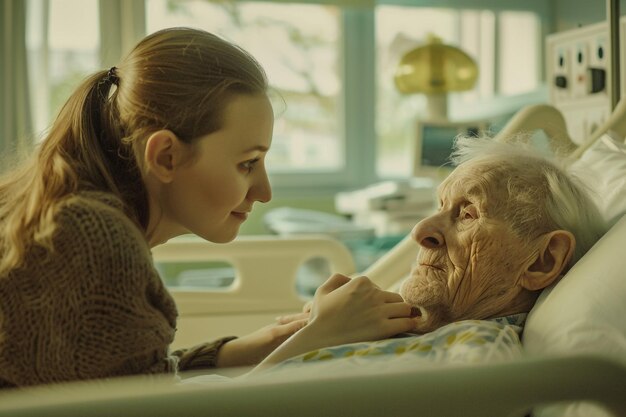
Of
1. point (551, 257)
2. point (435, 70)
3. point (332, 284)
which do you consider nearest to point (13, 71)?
point (435, 70)

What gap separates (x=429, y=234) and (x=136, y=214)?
0.48 meters

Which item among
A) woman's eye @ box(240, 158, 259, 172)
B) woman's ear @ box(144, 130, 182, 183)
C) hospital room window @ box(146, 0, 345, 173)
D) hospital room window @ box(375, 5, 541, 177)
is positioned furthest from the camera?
hospital room window @ box(375, 5, 541, 177)

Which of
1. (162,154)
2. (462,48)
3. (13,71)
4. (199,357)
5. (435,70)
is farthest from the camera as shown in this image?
(462,48)

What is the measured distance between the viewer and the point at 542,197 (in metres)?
1.21

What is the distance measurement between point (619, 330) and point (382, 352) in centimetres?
32

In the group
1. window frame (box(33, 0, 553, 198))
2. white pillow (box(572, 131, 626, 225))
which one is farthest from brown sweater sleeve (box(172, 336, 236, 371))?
window frame (box(33, 0, 553, 198))

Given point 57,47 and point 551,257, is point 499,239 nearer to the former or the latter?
point 551,257

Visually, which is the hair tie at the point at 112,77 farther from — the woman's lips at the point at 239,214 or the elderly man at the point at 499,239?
the elderly man at the point at 499,239

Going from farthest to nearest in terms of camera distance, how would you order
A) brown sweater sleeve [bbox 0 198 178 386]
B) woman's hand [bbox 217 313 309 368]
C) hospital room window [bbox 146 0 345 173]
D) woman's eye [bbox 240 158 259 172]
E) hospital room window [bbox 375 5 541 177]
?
hospital room window [bbox 375 5 541 177] → hospital room window [bbox 146 0 345 173] → woman's hand [bbox 217 313 309 368] → woman's eye [bbox 240 158 259 172] → brown sweater sleeve [bbox 0 198 178 386]

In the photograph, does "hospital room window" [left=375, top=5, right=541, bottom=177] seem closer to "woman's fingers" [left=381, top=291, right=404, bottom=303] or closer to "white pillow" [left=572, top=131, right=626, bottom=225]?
"white pillow" [left=572, top=131, right=626, bottom=225]

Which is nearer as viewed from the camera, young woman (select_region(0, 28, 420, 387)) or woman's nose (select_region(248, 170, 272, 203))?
young woman (select_region(0, 28, 420, 387))

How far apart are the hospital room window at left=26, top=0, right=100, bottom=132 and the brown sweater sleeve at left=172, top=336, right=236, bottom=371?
239 centimetres

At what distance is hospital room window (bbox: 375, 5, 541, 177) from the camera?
→ 169 inches

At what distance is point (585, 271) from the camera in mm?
1076
